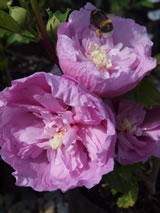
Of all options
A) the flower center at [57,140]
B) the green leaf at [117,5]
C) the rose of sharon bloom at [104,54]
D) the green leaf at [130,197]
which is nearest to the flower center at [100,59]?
the rose of sharon bloom at [104,54]

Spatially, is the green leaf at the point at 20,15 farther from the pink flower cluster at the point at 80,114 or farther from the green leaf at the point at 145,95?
the green leaf at the point at 145,95

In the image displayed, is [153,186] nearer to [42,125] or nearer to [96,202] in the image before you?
[96,202]

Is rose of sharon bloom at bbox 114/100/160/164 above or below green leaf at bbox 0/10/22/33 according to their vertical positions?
below

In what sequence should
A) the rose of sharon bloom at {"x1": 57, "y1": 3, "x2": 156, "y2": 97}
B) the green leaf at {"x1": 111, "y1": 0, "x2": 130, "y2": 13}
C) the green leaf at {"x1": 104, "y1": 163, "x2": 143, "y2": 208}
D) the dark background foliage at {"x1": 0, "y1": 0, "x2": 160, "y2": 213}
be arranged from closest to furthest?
1. the rose of sharon bloom at {"x1": 57, "y1": 3, "x2": 156, "y2": 97}
2. the green leaf at {"x1": 104, "y1": 163, "x2": 143, "y2": 208}
3. the dark background foliage at {"x1": 0, "y1": 0, "x2": 160, "y2": 213}
4. the green leaf at {"x1": 111, "y1": 0, "x2": 130, "y2": 13}

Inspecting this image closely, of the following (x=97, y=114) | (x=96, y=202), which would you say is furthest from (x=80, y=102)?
(x=96, y=202)

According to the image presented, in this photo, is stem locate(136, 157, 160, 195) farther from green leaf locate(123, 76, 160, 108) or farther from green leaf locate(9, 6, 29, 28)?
green leaf locate(9, 6, 29, 28)

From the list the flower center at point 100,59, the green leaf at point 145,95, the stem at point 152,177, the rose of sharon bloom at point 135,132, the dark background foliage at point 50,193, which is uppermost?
the flower center at point 100,59

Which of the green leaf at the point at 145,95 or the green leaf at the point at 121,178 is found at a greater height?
the green leaf at the point at 145,95

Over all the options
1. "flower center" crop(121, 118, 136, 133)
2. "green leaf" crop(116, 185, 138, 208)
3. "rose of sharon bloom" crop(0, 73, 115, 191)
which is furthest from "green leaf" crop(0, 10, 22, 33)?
"green leaf" crop(116, 185, 138, 208)

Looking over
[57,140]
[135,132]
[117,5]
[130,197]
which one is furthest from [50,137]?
[117,5]
